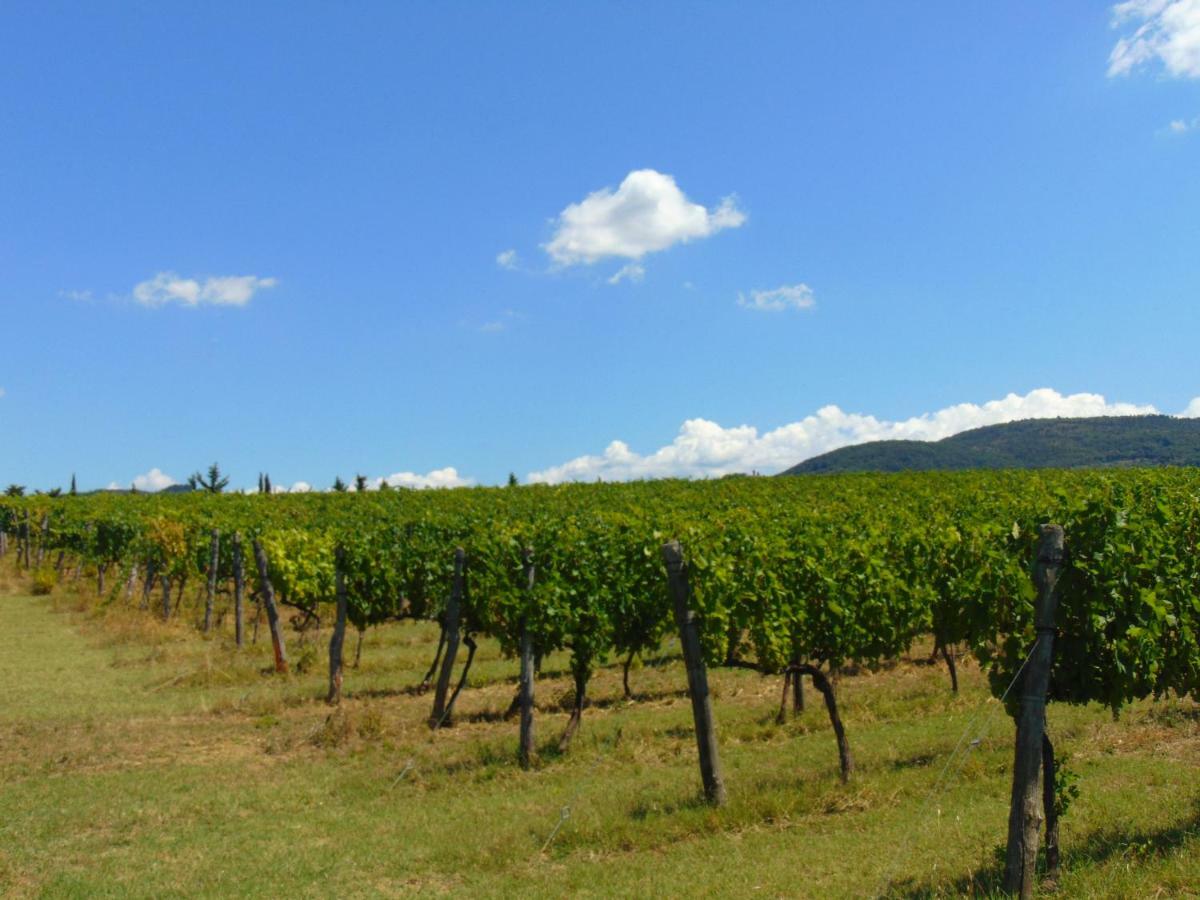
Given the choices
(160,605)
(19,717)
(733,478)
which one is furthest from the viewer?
(733,478)

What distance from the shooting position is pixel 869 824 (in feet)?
28.2

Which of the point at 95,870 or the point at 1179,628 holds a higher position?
the point at 1179,628

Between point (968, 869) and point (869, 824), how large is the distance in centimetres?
154

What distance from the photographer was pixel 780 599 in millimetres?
11750

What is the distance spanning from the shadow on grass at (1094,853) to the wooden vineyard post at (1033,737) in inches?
11.2

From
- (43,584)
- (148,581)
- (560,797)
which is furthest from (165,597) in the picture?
(560,797)

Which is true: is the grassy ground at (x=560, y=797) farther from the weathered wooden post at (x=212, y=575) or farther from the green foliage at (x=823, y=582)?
the weathered wooden post at (x=212, y=575)

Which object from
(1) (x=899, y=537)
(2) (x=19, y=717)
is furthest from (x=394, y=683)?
(1) (x=899, y=537)

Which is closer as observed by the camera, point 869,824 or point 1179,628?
point 1179,628

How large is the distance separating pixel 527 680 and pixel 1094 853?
6.90 meters

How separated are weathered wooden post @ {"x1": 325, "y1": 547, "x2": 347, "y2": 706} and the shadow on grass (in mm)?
11062

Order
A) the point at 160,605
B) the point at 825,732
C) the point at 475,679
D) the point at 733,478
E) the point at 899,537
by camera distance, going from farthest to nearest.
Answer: the point at 733,478, the point at 160,605, the point at 475,679, the point at 899,537, the point at 825,732

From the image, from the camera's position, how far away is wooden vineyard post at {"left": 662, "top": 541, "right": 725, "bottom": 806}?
9391 millimetres

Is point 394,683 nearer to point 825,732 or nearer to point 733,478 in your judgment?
point 825,732
